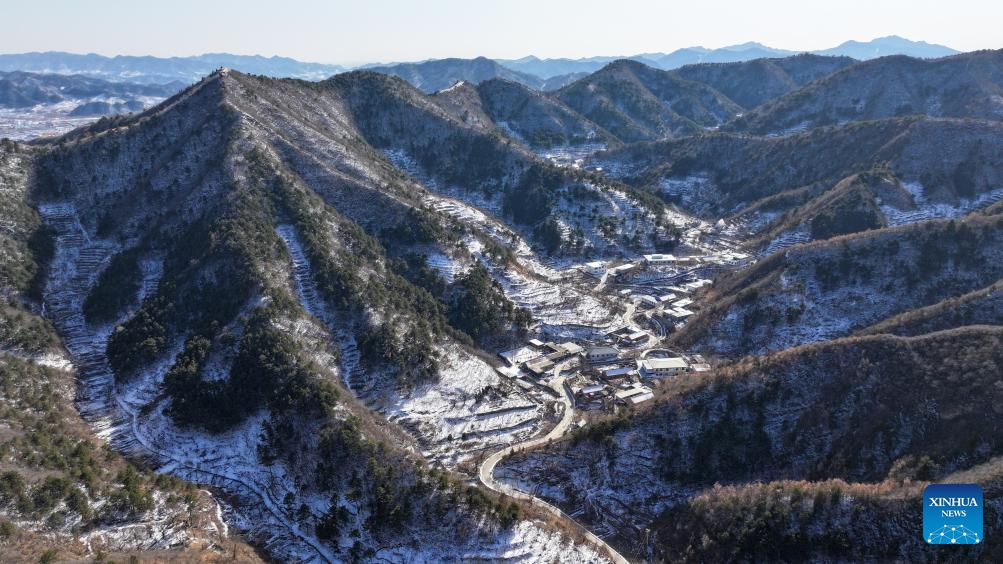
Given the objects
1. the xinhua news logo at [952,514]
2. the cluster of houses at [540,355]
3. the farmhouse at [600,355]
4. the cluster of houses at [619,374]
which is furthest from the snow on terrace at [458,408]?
the xinhua news logo at [952,514]

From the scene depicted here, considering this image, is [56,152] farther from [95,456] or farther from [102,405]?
[95,456]

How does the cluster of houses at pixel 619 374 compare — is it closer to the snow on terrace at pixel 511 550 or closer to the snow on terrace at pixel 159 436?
the snow on terrace at pixel 511 550

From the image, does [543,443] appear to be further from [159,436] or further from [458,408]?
[159,436]

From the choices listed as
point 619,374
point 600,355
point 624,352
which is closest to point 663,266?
point 624,352

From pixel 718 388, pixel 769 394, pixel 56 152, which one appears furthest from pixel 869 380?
pixel 56 152

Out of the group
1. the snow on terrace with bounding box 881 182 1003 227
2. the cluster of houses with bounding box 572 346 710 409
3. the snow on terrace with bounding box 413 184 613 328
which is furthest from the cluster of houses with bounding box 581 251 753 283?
the cluster of houses with bounding box 572 346 710 409
